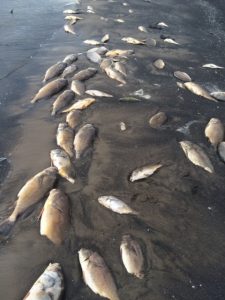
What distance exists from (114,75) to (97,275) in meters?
5.06

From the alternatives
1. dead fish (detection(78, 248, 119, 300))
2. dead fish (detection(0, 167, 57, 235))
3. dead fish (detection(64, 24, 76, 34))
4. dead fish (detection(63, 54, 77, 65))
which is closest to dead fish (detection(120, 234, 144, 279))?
dead fish (detection(78, 248, 119, 300))

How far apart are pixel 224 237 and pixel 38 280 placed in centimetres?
219

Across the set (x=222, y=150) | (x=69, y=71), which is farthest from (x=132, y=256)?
(x=69, y=71)

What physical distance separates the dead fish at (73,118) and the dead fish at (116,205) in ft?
6.10

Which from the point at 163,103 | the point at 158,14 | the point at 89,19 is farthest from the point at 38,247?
the point at 158,14

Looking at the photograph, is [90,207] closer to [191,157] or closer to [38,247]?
[38,247]

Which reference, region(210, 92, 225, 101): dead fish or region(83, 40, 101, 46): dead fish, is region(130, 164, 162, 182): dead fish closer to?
region(210, 92, 225, 101): dead fish

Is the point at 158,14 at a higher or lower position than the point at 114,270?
lower

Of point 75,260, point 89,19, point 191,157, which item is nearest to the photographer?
point 75,260

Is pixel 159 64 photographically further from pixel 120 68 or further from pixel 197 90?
pixel 197 90

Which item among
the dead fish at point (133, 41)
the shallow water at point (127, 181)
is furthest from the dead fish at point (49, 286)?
the dead fish at point (133, 41)

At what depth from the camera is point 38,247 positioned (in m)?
4.54

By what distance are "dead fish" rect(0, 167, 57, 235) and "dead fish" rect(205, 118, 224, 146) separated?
100 inches

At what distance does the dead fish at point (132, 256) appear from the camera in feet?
14.1
